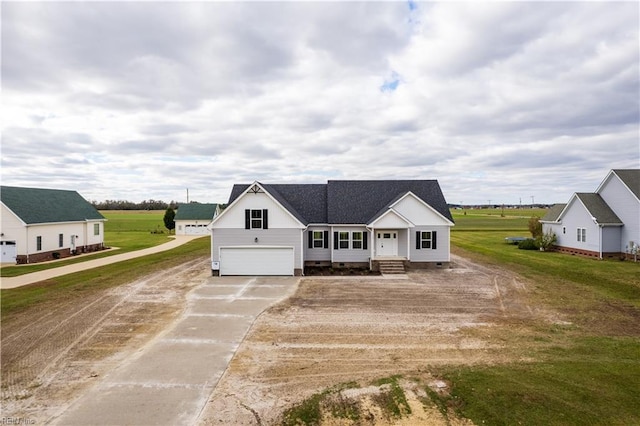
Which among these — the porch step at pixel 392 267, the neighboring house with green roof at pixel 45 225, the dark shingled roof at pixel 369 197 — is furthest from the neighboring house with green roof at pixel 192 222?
the porch step at pixel 392 267

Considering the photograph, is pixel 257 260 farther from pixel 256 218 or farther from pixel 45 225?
pixel 45 225

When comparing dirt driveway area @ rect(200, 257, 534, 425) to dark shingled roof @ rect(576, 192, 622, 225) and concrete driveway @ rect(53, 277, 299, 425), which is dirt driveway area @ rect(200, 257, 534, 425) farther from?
dark shingled roof @ rect(576, 192, 622, 225)

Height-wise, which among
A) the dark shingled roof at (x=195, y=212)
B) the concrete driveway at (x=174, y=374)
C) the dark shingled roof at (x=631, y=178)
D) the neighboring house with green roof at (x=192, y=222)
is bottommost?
the concrete driveway at (x=174, y=374)

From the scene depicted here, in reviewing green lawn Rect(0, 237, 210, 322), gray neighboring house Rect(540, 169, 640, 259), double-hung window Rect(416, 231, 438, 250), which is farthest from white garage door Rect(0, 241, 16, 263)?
gray neighboring house Rect(540, 169, 640, 259)

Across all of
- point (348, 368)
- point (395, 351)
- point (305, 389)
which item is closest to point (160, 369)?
point (305, 389)

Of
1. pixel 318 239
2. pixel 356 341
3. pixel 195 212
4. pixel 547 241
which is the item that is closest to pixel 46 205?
pixel 318 239

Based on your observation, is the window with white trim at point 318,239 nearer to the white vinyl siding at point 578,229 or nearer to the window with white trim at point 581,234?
the white vinyl siding at point 578,229

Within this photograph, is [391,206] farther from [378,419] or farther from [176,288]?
[378,419]
